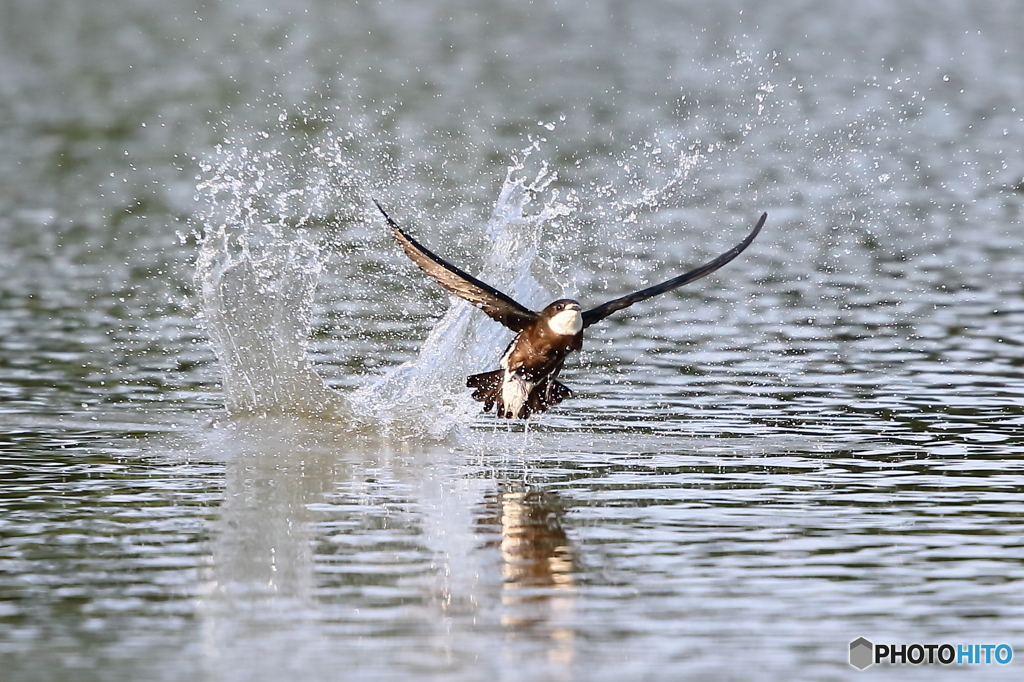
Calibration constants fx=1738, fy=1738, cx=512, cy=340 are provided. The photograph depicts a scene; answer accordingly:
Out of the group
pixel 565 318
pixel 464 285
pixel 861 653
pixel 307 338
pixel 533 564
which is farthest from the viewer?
pixel 307 338

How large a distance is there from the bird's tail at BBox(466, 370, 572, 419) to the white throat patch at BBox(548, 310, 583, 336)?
616 mm

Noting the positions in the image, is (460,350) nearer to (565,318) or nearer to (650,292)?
(565,318)

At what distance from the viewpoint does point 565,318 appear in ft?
36.4

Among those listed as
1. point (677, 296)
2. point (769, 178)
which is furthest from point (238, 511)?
point (769, 178)

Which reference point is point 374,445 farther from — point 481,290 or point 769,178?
point 769,178

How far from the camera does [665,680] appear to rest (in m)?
7.11

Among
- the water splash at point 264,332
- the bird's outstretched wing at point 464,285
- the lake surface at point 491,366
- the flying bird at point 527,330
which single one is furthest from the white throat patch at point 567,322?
the water splash at point 264,332

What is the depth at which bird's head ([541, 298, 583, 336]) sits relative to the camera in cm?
1109

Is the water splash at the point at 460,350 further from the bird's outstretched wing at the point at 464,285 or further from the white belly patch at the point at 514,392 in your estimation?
the bird's outstretched wing at the point at 464,285

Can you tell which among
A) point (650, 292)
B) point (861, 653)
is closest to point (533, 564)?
point (861, 653)

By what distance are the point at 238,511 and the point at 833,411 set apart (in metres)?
4.77

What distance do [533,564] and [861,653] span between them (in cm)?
202

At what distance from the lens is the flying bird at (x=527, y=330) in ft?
36.6

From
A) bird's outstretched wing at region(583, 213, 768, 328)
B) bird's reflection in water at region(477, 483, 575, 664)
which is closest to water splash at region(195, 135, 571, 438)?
bird's outstretched wing at region(583, 213, 768, 328)
